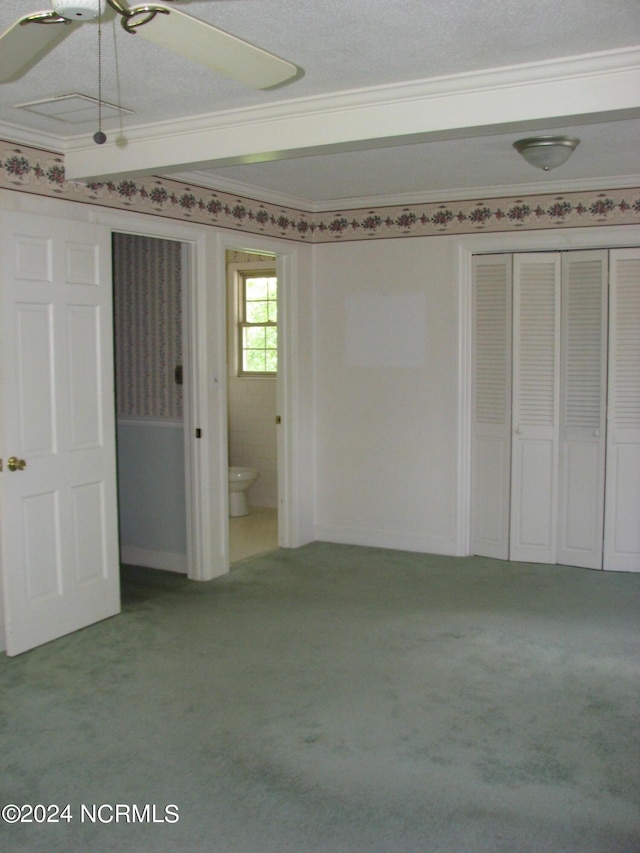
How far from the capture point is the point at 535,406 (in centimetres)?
541

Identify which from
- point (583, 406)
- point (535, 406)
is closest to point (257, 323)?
point (535, 406)

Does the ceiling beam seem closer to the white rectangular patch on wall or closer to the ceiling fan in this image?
the ceiling fan

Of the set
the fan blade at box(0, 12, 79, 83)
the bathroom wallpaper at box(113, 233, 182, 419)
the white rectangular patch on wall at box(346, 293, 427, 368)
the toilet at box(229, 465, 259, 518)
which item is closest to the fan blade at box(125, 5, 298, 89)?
the fan blade at box(0, 12, 79, 83)

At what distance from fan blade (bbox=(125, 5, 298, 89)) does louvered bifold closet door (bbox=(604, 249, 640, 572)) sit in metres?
3.46

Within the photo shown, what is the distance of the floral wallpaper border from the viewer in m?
4.01

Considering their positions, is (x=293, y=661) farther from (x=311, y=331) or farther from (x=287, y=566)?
(x=311, y=331)

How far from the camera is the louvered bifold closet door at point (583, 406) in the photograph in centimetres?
521

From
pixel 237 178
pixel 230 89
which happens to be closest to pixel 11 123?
pixel 230 89

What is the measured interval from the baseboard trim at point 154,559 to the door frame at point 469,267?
72.8 inches

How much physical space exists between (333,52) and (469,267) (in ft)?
9.37

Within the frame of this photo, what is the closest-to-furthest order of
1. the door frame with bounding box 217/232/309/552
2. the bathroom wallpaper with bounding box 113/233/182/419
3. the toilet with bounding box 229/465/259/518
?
the bathroom wallpaper with bounding box 113/233/182/419, the door frame with bounding box 217/232/309/552, the toilet with bounding box 229/465/259/518

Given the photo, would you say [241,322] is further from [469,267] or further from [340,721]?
[340,721]

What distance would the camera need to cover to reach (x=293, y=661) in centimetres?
387

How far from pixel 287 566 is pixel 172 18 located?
4048mm
